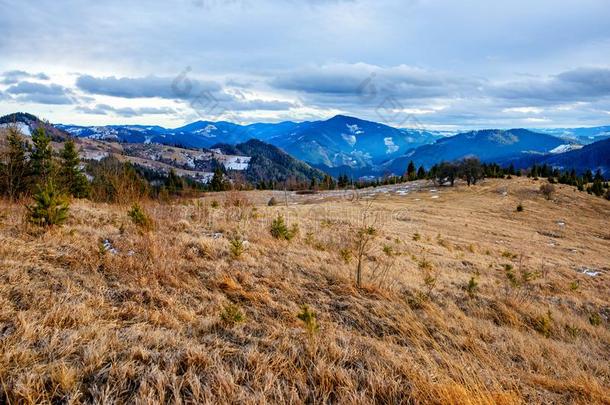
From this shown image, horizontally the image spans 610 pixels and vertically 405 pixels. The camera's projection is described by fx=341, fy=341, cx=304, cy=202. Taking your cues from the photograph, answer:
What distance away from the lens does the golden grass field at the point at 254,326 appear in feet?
9.63

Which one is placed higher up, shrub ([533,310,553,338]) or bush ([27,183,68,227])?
bush ([27,183,68,227])

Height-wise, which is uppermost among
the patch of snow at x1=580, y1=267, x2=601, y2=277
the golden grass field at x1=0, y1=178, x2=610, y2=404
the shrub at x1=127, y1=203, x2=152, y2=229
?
the shrub at x1=127, y1=203, x2=152, y2=229

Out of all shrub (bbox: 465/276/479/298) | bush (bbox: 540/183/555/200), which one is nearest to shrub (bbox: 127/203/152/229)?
shrub (bbox: 465/276/479/298)

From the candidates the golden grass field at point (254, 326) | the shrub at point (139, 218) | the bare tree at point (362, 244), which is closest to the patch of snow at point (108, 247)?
the golden grass field at point (254, 326)

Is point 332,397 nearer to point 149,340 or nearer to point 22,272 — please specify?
point 149,340

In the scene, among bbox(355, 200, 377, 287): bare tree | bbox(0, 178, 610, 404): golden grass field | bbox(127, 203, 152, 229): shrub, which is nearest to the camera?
bbox(0, 178, 610, 404): golden grass field

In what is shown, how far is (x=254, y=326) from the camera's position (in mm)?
4480

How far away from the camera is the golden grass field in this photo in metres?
2.94

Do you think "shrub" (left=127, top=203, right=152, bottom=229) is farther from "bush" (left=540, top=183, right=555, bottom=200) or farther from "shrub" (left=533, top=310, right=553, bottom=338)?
"bush" (left=540, top=183, right=555, bottom=200)

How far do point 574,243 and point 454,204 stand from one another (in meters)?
16.8

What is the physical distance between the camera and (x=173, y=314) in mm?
4656

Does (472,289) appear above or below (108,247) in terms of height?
below

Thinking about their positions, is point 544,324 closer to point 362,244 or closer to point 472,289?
point 472,289


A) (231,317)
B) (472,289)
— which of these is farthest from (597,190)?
(231,317)
